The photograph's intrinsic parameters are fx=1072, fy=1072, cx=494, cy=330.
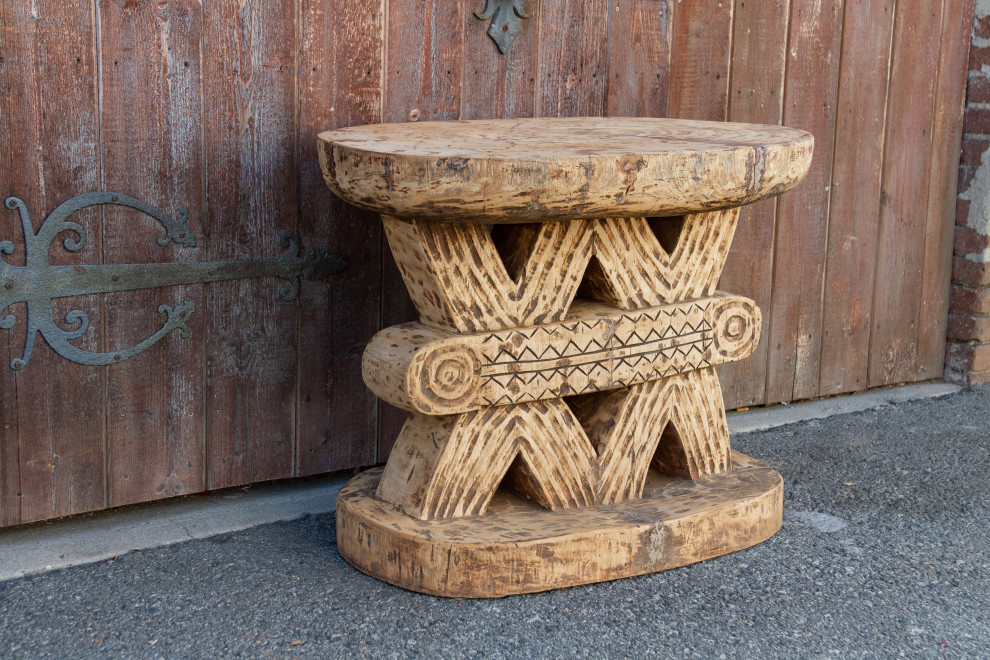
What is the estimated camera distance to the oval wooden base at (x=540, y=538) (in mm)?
1985

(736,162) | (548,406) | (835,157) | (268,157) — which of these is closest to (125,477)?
(268,157)

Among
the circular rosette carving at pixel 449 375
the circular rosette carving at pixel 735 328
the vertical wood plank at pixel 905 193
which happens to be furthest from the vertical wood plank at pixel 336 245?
the vertical wood plank at pixel 905 193

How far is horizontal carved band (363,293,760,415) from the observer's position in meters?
1.98

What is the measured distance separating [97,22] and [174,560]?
1.07 metres

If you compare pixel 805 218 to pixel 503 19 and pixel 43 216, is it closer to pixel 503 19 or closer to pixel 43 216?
pixel 503 19

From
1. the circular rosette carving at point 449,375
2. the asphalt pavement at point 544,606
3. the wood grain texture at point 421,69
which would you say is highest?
the wood grain texture at point 421,69

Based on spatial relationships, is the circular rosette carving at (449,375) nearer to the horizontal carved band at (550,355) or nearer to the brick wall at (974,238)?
the horizontal carved band at (550,355)

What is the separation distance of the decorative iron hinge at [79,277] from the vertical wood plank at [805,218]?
158 centimetres

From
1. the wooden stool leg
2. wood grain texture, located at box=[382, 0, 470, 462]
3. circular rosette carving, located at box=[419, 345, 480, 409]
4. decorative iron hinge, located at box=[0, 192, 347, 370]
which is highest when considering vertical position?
wood grain texture, located at box=[382, 0, 470, 462]

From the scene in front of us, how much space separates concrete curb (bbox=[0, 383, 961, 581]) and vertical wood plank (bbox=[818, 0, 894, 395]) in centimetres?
162

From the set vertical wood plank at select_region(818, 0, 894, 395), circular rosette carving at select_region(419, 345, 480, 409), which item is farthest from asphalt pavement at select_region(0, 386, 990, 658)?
vertical wood plank at select_region(818, 0, 894, 395)

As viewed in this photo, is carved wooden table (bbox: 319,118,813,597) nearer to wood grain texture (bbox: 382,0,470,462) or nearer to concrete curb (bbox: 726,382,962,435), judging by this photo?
wood grain texture (bbox: 382,0,470,462)

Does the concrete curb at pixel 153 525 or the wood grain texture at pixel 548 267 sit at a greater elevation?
Result: the wood grain texture at pixel 548 267

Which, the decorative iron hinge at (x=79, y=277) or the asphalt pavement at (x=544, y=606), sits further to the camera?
the decorative iron hinge at (x=79, y=277)
